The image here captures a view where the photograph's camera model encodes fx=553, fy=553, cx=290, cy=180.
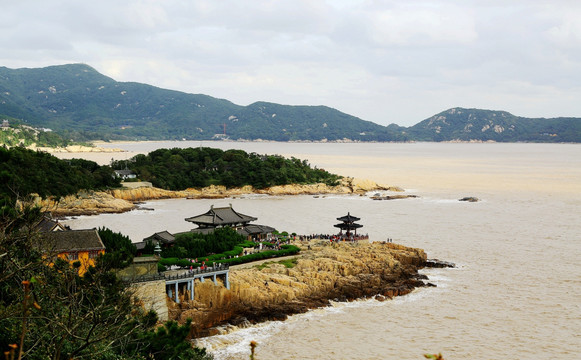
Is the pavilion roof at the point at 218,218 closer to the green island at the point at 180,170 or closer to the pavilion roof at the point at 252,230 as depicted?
the pavilion roof at the point at 252,230

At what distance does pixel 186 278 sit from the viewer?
3238cm

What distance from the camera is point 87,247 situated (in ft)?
107

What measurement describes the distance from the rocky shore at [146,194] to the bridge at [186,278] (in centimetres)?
3156

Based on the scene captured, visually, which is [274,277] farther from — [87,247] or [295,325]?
[87,247]

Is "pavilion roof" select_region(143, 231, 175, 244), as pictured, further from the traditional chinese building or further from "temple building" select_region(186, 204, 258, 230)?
the traditional chinese building

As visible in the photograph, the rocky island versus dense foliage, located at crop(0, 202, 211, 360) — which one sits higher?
dense foliage, located at crop(0, 202, 211, 360)

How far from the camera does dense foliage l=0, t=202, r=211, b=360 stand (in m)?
15.1

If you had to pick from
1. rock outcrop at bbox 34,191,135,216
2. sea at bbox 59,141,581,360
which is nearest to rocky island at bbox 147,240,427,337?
sea at bbox 59,141,581,360

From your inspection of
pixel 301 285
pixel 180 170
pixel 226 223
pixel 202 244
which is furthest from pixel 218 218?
pixel 180 170

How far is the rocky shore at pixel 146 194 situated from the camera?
73062 mm

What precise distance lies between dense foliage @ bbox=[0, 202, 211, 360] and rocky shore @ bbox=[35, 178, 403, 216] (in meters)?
40.4

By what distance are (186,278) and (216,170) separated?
75963mm

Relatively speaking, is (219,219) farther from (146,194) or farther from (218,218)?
(146,194)

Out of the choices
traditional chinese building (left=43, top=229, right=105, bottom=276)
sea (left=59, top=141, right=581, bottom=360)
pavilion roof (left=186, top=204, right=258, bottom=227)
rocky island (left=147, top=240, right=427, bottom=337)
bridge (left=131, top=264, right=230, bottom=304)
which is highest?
traditional chinese building (left=43, top=229, right=105, bottom=276)
